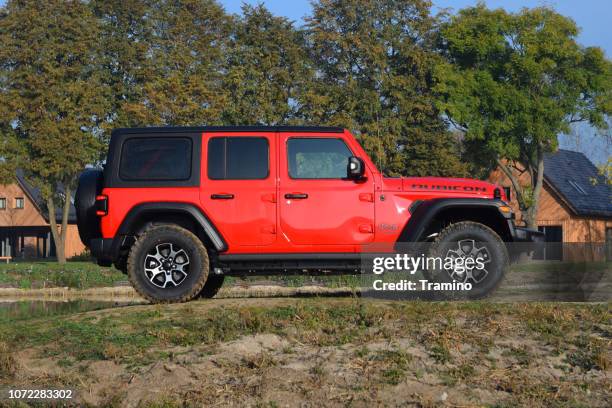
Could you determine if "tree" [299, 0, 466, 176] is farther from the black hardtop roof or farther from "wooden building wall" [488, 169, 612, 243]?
the black hardtop roof

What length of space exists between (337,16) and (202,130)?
1541 inches

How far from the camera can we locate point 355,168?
1212cm

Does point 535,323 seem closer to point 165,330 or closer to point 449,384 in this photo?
point 449,384

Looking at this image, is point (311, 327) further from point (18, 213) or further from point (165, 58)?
point (18, 213)

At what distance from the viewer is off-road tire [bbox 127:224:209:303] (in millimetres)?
12188

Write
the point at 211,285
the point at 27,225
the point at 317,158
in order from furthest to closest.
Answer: the point at 27,225, the point at 211,285, the point at 317,158

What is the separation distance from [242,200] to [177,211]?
848mm

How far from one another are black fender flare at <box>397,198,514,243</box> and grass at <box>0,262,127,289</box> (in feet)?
85.3

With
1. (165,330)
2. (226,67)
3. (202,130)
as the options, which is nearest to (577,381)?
(165,330)

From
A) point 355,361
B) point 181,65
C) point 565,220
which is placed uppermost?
point 181,65

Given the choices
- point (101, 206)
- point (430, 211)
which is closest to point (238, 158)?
point (101, 206)

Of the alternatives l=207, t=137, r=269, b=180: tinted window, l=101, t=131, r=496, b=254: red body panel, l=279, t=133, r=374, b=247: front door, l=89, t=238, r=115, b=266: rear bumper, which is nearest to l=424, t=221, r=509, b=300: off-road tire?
l=101, t=131, r=496, b=254: red body panel

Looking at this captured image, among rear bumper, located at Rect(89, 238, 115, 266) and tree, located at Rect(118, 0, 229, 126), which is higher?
tree, located at Rect(118, 0, 229, 126)

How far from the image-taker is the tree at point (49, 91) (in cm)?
4812
